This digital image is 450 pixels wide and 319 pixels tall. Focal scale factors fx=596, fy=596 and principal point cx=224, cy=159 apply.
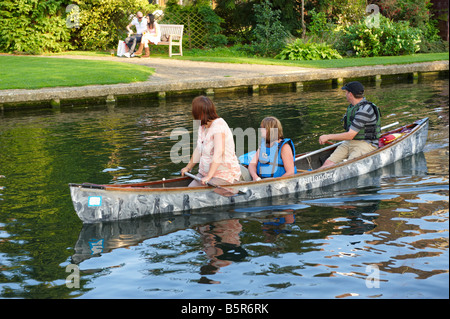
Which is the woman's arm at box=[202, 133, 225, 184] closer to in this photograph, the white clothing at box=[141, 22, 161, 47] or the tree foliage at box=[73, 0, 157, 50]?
the white clothing at box=[141, 22, 161, 47]

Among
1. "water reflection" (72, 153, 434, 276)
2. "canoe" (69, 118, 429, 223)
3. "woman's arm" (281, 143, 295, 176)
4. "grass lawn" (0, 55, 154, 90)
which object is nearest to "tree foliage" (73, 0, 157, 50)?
"grass lawn" (0, 55, 154, 90)

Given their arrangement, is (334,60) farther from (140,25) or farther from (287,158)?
(287,158)

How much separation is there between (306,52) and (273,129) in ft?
49.0

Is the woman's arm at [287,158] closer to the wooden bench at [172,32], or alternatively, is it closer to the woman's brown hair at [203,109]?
the woman's brown hair at [203,109]

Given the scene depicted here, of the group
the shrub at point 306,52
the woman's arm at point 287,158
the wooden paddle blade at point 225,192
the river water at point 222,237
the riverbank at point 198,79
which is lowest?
the river water at point 222,237

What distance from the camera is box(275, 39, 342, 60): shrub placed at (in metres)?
22.2

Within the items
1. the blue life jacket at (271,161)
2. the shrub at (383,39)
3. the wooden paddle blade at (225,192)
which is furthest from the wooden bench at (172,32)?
the wooden paddle blade at (225,192)

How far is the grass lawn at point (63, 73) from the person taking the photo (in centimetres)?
1683

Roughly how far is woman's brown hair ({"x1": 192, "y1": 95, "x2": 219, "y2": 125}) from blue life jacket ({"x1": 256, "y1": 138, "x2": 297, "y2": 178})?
1109mm

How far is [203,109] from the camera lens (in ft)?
24.2

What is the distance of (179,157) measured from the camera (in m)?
11.1

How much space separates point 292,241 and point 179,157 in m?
4.70

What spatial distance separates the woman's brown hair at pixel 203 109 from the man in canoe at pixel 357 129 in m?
2.16
